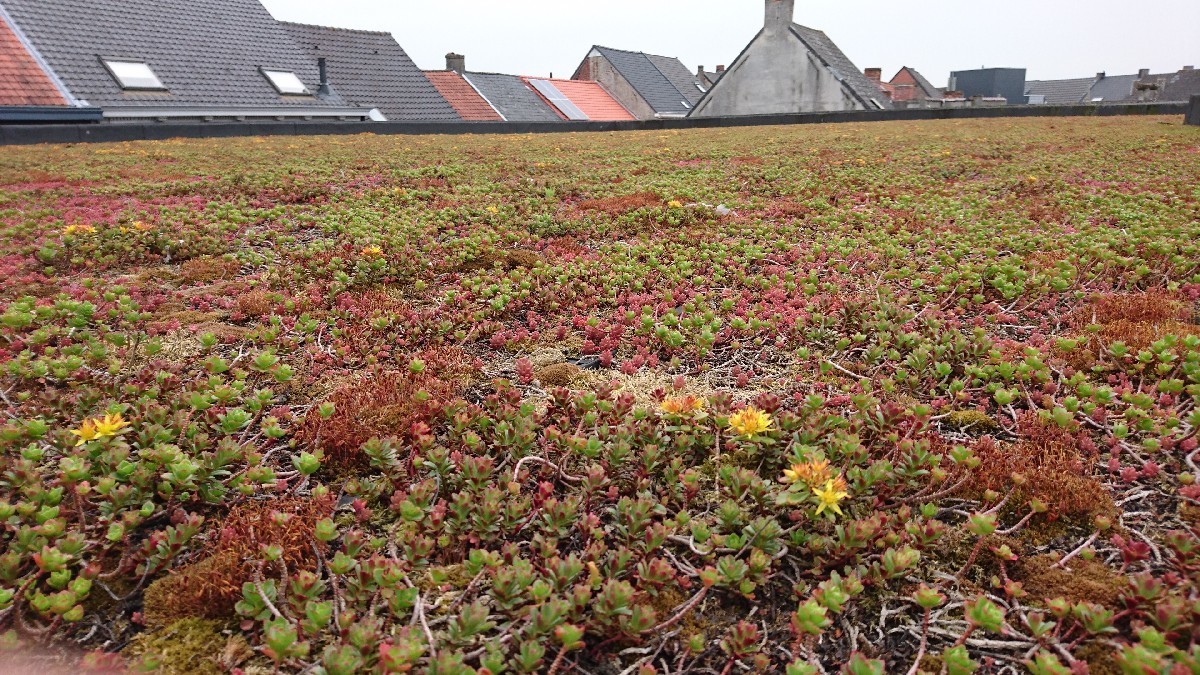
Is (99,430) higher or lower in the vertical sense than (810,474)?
higher

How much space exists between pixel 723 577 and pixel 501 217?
482 cm

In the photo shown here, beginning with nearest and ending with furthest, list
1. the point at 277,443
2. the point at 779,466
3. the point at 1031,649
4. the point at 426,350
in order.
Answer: the point at 1031,649 → the point at 779,466 → the point at 277,443 → the point at 426,350

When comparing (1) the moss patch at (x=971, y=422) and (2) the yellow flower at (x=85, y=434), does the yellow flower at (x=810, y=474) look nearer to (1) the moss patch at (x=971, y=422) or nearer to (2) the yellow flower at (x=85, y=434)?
(1) the moss patch at (x=971, y=422)

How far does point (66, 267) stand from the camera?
14.5 feet

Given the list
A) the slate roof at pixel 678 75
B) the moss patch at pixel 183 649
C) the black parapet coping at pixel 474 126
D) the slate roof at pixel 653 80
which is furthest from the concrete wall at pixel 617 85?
the moss patch at pixel 183 649

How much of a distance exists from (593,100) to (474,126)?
24.4m

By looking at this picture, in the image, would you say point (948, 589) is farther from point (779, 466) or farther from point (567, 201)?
point (567, 201)

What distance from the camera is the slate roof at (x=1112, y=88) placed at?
59281 millimetres

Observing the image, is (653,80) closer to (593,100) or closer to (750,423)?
(593,100)

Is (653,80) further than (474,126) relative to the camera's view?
Yes

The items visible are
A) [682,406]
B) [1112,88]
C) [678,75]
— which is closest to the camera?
[682,406]

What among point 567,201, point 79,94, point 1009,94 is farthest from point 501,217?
point 1009,94

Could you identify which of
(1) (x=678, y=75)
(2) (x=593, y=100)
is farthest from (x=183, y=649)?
(1) (x=678, y=75)

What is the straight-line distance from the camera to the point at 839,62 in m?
30.8
